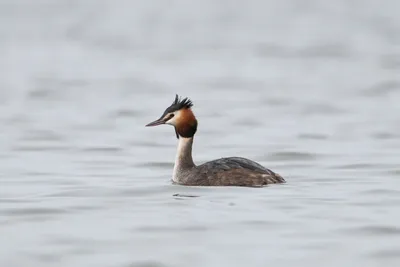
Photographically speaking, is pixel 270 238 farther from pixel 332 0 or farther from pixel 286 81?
pixel 332 0

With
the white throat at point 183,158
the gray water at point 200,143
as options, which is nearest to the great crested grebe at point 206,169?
the white throat at point 183,158

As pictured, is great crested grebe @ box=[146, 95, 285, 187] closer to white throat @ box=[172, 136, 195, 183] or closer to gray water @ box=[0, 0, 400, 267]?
white throat @ box=[172, 136, 195, 183]

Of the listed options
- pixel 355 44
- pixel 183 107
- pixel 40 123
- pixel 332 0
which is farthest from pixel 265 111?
pixel 332 0

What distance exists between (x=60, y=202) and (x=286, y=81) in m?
16.4

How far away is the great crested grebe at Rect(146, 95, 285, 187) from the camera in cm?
1449

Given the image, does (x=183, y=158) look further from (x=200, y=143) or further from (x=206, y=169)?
(x=200, y=143)

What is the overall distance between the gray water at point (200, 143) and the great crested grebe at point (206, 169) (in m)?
0.14

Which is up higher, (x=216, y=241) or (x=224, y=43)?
(x=224, y=43)

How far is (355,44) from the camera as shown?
39.5m

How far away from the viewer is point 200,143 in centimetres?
2009

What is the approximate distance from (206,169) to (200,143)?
5333 mm

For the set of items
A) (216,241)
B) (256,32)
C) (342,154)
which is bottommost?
(216,241)

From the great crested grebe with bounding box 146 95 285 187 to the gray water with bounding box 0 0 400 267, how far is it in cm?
14

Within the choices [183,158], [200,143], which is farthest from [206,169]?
[200,143]
